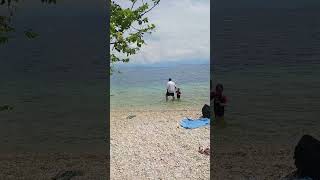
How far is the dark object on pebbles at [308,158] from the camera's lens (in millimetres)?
12867

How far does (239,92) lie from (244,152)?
40911 mm

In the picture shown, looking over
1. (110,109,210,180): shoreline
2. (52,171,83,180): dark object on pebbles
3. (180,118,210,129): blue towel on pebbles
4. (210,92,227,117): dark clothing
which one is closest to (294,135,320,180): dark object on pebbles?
(110,109,210,180): shoreline

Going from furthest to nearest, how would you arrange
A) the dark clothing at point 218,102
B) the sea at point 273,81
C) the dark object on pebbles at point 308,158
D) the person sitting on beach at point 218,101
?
1. the sea at point 273,81
2. the dark clothing at point 218,102
3. the person sitting on beach at point 218,101
4. the dark object on pebbles at point 308,158

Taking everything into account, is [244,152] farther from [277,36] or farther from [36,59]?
[277,36]

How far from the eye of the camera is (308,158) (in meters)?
13.0

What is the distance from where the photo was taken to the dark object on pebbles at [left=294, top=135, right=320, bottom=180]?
42.2ft

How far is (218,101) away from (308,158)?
9.98 metres

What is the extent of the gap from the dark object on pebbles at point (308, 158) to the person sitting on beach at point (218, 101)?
785cm

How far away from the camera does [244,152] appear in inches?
762

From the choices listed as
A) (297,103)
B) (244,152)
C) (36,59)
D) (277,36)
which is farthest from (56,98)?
(277,36)

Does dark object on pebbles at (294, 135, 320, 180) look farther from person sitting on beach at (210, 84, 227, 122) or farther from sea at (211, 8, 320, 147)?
sea at (211, 8, 320, 147)

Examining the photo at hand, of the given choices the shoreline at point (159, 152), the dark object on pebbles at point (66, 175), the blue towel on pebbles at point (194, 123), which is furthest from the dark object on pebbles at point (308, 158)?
the blue towel on pebbles at point (194, 123)

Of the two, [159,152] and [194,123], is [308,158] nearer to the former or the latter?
[159,152]

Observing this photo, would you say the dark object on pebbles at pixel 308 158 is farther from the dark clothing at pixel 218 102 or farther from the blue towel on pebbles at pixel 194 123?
the blue towel on pebbles at pixel 194 123
